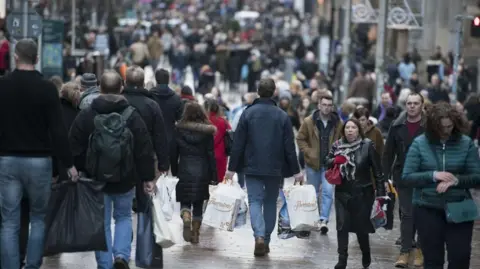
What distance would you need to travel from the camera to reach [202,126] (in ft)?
48.9

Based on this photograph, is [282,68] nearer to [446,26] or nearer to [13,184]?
[446,26]

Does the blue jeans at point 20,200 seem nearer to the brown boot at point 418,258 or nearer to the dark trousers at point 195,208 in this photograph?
the brown boot at point 418,258

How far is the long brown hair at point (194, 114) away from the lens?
15000mm

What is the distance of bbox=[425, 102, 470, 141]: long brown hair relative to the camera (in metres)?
10.7

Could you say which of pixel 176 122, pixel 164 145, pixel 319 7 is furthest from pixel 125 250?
pixel 319 7

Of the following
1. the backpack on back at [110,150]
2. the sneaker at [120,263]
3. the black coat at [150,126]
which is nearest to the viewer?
the backpack on back at [110,150]

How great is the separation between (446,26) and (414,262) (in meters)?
32.9

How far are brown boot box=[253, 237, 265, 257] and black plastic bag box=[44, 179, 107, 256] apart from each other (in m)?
3.27

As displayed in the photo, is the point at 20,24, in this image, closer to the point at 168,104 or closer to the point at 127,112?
the point at 168,104

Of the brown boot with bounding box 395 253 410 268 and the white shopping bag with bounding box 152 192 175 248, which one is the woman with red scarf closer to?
the brown boot with bounding box 395 253 410 268

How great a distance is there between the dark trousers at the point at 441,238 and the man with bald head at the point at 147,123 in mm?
2136

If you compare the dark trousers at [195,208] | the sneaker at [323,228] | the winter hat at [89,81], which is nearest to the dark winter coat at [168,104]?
the dark trousers at [195,208]

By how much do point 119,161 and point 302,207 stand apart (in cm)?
364

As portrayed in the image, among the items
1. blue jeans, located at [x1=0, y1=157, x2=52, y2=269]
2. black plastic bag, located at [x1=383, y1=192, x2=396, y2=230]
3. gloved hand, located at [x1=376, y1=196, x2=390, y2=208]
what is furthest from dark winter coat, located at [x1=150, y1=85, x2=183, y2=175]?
blue jeans, located at [x1=0, y1=157, x2=52, y2=269]
